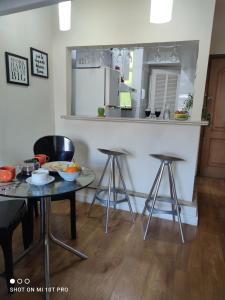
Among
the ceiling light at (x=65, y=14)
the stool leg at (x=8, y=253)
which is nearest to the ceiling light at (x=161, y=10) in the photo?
the ceiling light at (x=65, y=14)

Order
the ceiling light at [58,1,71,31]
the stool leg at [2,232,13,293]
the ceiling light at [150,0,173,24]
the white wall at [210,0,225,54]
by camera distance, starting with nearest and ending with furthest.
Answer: the stool leg at [2,232,13,293] < the ceiling light at [150,0,173,24] < the ceiling light at [58,1,71,31] < the white wall at [210,0,225,54]

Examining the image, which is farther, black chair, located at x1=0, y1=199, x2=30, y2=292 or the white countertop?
the white countertop

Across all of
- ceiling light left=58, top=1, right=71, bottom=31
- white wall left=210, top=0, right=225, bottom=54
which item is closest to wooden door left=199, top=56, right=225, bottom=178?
white wall left=210, top=0, right=225, bottom=54

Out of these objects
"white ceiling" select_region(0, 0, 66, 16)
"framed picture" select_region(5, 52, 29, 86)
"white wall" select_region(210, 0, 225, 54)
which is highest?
"white wall" select_region(210, 0, 225, 54)

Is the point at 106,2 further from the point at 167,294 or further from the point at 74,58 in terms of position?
the point at 167,294

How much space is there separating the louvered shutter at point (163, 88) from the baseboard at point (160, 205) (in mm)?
3064

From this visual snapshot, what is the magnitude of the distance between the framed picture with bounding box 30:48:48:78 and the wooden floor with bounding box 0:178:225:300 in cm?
172

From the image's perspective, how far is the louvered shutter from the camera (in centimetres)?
521

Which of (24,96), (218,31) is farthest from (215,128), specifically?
(24,96)

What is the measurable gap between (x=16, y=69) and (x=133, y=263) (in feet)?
7.22

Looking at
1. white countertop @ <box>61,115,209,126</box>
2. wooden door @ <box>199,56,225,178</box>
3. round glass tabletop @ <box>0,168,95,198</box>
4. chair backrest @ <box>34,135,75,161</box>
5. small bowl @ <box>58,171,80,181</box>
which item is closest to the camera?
round glass tabletop @ <box>0,168,95,198</box>

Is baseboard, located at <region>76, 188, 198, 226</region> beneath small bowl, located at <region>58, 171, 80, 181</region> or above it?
beneath

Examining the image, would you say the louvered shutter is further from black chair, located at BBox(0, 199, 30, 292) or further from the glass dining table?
black chair, located at BBox(0, 199, 30, 292)

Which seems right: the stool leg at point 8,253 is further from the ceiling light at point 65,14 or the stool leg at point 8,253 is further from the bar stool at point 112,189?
the ceiling light at point 65,14
